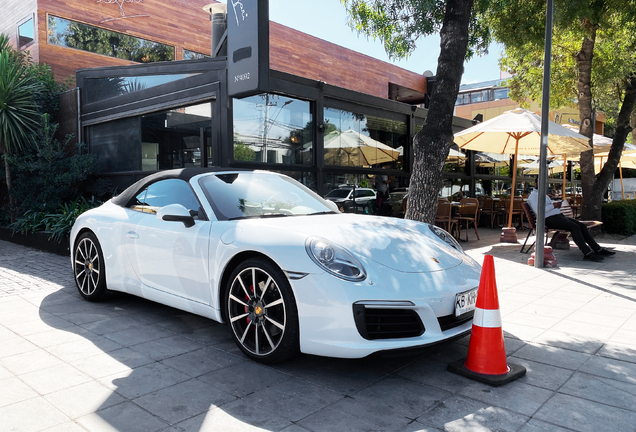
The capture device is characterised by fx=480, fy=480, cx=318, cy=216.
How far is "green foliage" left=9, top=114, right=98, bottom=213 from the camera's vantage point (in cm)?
1000

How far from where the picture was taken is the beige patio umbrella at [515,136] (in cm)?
914

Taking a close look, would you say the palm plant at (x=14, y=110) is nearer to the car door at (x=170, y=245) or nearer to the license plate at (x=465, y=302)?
the car door at (x=170, y=245)

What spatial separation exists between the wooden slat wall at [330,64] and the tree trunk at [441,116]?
13322mm

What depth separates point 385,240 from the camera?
135 inches

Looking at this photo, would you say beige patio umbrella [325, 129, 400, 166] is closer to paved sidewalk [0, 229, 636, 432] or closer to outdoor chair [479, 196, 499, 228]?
outdoor chair [479, 196, 499, 228]

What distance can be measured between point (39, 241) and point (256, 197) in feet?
22.6

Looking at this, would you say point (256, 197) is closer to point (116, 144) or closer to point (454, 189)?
point (116, 144)

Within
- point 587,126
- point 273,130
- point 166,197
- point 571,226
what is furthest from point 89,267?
point 587,126

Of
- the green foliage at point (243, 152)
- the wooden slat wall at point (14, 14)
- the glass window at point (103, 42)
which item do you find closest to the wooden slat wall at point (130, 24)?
the glass window at point (103, 42)

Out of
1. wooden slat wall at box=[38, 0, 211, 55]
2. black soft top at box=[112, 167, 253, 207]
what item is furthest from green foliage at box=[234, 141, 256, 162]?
wooden slat wall at box=[38, 0, 211, 55]

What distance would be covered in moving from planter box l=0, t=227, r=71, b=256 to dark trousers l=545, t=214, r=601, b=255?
8202mm

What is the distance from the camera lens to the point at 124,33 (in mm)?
15688

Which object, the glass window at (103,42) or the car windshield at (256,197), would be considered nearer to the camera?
the car windshield at (256,197)

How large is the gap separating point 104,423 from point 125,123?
933 centimetres
